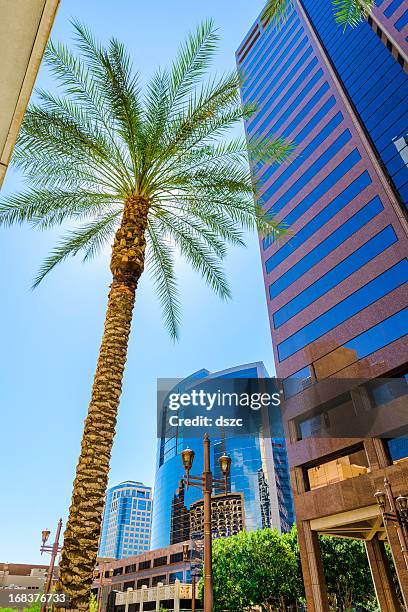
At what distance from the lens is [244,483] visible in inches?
4043

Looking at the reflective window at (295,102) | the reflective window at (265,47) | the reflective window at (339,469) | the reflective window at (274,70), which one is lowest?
the reflective window at (339,469)

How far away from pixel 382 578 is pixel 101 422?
23.2 meters

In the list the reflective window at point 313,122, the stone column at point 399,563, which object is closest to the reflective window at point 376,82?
the reflective window at point 313,122

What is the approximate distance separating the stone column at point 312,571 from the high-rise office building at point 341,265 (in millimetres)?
57

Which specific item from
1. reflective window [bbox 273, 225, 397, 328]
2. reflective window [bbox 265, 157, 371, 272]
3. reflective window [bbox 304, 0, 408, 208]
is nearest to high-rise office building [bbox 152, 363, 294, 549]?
reflective window [bbox 265, 157, 371, 272]

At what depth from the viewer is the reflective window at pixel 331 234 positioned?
89.5 feet

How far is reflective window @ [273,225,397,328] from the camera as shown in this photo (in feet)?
82.7

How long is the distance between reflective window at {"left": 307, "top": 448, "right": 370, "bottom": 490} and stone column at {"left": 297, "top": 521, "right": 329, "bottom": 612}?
2400 millimetres

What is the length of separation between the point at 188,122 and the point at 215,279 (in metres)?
4.79

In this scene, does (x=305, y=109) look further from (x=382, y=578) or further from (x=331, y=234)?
(x=382, y=578)

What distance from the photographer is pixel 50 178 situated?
35.2 feet

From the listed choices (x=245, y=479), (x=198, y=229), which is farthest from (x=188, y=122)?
(x=245, y=479)

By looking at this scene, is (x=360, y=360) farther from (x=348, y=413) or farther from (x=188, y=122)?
(x=188, y=122)

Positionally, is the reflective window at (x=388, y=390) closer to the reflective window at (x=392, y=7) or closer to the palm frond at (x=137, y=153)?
the palm frond at (x=137, y=153)
